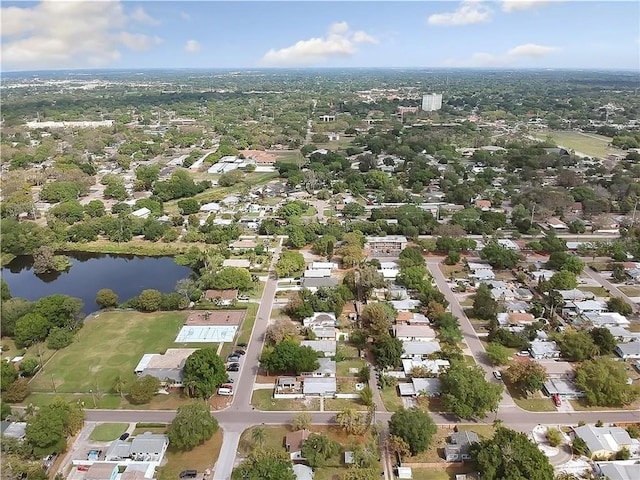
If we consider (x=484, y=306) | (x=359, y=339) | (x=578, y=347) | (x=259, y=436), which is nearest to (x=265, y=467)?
(x=259, y=436)

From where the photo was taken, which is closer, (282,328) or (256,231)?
(282,328)

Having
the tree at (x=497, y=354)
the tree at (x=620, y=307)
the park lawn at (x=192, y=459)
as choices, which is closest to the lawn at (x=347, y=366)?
the tree at (x=497, y=354)

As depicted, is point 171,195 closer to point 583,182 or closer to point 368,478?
point 368,478

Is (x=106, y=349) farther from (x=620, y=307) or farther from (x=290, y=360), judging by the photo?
(x=620, y=307)

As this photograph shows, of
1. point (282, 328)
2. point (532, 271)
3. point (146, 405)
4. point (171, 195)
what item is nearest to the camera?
point (146, 405)

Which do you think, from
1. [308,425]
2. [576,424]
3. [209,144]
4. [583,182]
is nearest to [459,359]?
[576,424]

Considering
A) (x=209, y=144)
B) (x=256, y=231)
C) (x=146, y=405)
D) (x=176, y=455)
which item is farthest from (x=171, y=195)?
(x=176, y=455)

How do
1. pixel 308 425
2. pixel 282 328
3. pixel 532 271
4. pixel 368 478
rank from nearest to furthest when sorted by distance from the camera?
pixel 368 478, pixel 308 425, pixel 282 328, pixel 532 271

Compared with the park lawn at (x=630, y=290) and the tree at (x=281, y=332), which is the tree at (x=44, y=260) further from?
Answer: the park lawn at (x=630, y=290)
